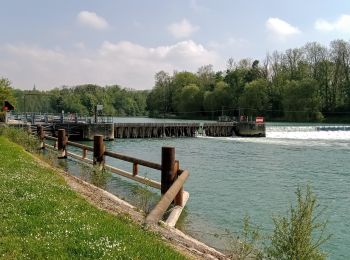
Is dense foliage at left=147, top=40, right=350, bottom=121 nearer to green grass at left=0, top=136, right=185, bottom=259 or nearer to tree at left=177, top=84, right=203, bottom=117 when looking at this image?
tree at left=177, top=84, right=203, bottom=117

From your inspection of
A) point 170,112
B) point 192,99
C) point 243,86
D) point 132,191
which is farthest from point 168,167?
point 170,112

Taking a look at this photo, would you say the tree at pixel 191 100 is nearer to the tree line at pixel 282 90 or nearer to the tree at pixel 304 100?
the tree line at pixel 282 90

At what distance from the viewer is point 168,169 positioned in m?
13.6

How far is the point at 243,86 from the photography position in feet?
419

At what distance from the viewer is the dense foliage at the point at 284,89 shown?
105312mm

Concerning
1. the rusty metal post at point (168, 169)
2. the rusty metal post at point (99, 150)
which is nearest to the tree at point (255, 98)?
the rusty metal post at point (99, 150)

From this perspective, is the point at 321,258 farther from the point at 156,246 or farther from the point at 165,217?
the point at 165,217

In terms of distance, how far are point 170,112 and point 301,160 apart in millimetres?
129421

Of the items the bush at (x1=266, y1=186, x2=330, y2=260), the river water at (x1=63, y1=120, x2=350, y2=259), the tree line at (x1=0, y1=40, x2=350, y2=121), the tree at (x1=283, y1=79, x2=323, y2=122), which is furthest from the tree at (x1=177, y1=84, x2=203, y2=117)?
the bush at (x1=266, y1=186, x2=330, y2=260)

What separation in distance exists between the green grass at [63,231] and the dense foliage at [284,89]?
325 ft

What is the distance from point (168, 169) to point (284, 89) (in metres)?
101

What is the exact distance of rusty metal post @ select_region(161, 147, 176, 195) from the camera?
44.1ft

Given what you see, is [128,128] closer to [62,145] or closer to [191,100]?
[62,145]

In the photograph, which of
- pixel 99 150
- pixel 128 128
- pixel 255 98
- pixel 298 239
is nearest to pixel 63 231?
pixel 298 239
